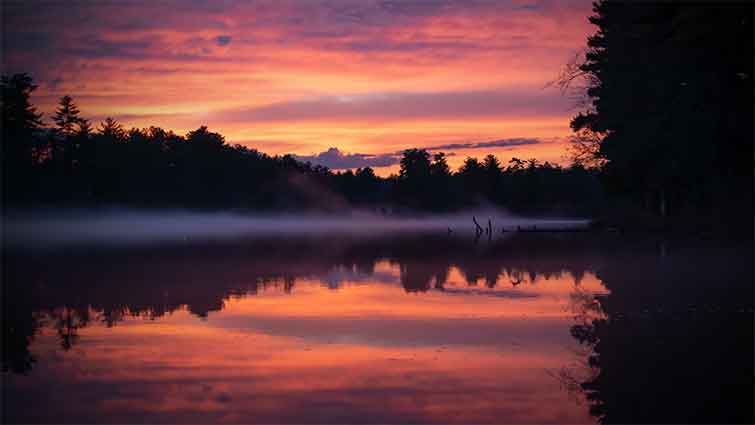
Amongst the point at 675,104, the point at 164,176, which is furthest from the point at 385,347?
the point at 164,176

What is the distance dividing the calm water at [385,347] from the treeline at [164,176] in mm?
51183

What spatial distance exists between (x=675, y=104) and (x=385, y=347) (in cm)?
3454

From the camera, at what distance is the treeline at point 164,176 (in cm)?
10438

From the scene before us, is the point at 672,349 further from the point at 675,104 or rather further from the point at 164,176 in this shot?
the point at 164,176

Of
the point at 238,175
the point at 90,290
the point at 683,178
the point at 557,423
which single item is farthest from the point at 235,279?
the point at 238,175

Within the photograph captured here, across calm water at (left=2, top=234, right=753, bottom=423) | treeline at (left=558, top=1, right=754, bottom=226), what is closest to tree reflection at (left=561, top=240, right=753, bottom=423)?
calm water at (left=2, top=234, right=753, bottom=423)

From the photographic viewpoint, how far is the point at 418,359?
1385cm

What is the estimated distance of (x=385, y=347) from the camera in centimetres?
1502

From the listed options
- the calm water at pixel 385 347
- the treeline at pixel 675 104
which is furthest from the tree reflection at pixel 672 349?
the treeline at pixel 675 104

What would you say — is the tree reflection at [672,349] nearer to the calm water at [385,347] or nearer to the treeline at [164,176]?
the calm water at [385,347]

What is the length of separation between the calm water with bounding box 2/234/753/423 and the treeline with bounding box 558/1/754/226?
7.93m

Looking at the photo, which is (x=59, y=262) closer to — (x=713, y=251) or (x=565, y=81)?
(x=713, y=251)

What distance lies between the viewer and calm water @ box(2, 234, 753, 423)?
10781mm

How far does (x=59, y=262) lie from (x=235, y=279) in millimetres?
12399
